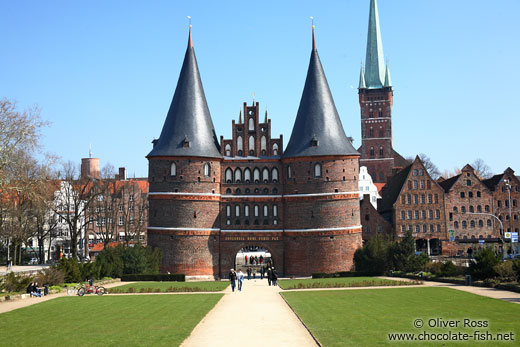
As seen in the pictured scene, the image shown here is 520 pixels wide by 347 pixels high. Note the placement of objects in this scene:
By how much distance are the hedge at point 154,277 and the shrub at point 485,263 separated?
2584cm

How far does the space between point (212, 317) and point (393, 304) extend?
8.30 metres

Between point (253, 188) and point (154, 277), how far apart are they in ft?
49.3

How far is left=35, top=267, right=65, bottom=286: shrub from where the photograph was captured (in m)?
37.3

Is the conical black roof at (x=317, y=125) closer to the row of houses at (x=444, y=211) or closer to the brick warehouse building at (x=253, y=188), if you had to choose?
the brick warehouse building at (x=253, y=188)

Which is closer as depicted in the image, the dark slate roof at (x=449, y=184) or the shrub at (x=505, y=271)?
the shrub at (x=505, y=271)

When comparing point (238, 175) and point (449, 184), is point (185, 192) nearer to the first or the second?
point (238, 175)

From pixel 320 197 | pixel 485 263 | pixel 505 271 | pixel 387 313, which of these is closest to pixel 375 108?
pixel 320 197

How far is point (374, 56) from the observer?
383 ft

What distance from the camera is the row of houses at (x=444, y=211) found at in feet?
256

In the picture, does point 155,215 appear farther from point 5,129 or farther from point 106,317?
point 106,317

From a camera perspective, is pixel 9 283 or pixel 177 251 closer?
pixel 9 283

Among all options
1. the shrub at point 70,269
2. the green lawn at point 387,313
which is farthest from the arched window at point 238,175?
the green lawn at point 387,313

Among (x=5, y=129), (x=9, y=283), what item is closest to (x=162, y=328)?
(x=9, y=283)

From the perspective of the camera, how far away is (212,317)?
930 inches
